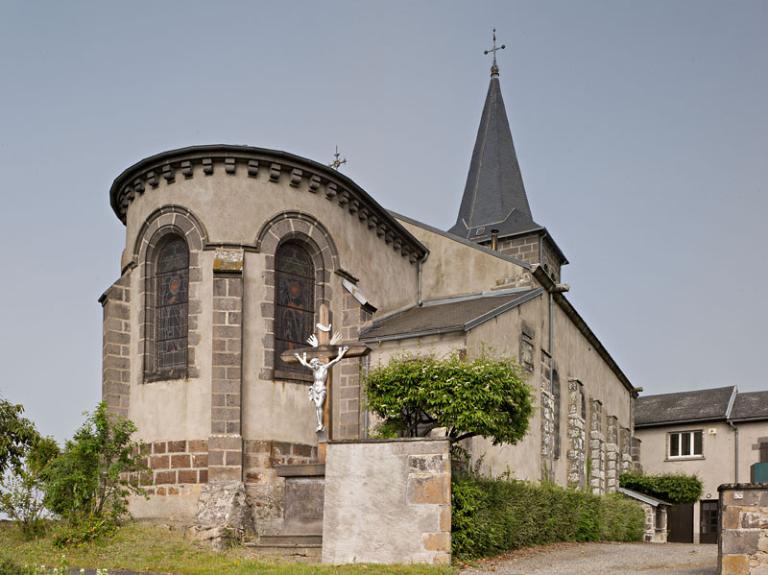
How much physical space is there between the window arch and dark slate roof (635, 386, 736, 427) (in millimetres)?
26946

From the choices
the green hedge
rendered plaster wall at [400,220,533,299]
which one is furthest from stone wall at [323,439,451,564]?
rendered plaster wall at [400,220,533,299]

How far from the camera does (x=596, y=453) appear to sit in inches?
1136

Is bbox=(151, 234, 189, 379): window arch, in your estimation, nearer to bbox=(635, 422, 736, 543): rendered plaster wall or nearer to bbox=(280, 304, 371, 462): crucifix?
bbox=(280, 304, 371, 462): crucifix

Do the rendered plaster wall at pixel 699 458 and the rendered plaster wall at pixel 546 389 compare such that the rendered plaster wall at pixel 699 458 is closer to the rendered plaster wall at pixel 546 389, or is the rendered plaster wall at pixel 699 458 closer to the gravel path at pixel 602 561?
the rendered plaster wall at pixel 546 389

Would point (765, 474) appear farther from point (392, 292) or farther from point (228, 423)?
point (392, 292)

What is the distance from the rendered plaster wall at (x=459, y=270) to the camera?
2505cm

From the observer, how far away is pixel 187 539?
16.1 metres

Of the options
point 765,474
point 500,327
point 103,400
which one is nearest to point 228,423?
point 103,400

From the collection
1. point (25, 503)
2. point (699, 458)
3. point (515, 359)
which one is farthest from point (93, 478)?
point (699, 458)

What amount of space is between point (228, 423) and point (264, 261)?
3379mm

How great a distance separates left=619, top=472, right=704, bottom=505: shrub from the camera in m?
33.9

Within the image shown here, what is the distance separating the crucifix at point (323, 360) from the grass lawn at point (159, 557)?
238 cm

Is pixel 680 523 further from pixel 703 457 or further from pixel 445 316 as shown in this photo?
pixel 445 316

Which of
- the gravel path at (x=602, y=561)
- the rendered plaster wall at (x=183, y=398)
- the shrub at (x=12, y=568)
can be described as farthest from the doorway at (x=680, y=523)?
the shrub at (x=12, y=568)
